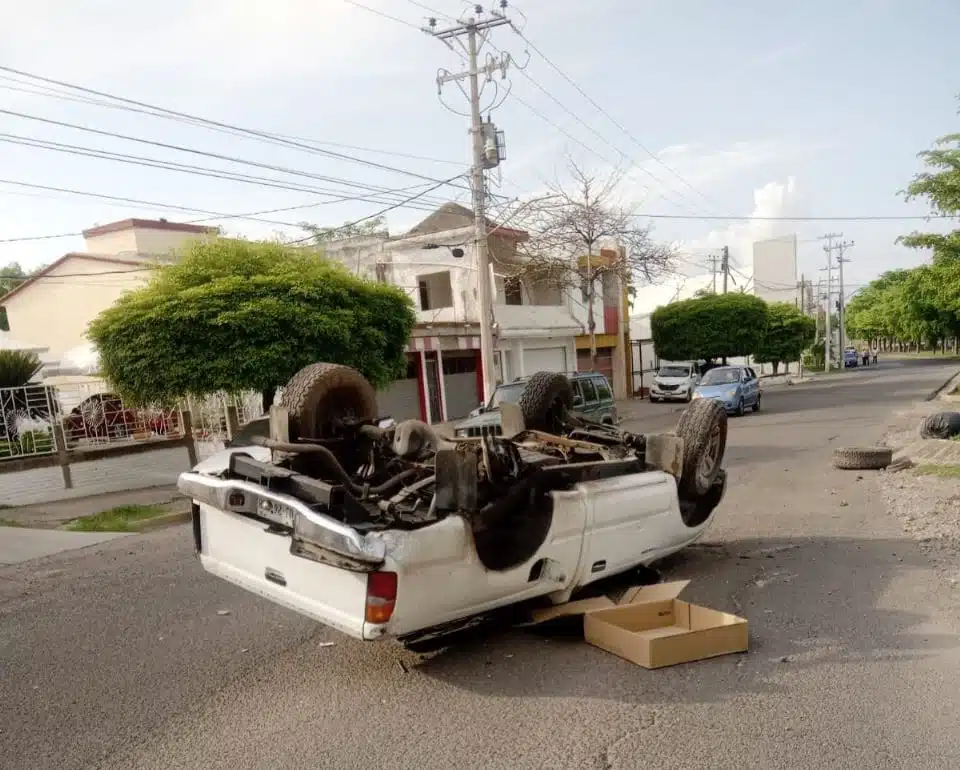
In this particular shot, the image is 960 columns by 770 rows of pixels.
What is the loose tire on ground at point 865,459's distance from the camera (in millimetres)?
11242

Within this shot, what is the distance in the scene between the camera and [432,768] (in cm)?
339

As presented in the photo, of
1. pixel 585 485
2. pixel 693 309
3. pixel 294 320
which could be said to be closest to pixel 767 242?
pixel 693 309

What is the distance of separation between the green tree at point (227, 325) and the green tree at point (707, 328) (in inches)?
1088

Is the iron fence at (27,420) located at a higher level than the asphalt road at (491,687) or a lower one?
higher

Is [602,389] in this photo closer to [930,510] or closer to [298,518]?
[930,510]

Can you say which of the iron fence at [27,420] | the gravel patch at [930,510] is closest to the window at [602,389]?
the gravel patch at [930,510]

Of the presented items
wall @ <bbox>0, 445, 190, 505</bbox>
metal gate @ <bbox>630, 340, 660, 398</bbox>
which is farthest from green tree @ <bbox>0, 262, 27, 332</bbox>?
metal gate @ <bbox>630, 340, 660, 398</bbox>

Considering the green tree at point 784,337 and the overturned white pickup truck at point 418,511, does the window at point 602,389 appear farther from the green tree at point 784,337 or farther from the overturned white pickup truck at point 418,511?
the green tree at point 784,337

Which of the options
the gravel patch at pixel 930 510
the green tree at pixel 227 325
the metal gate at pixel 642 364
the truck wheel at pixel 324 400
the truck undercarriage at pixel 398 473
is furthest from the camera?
the metal gate at pixel 642 364

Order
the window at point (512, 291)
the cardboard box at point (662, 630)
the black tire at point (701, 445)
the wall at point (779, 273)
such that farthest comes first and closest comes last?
the wall at point (779, 273), the window at point (512, 291), the black tire at point (701, 445), the cardboard box at point (662, 630)

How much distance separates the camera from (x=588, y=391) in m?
16.3

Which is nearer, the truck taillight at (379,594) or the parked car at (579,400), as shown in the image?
the truck taillight at (379,594)

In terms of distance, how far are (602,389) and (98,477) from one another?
9.90 meters

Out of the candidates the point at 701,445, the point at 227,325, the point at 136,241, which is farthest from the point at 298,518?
the point at 136,241
